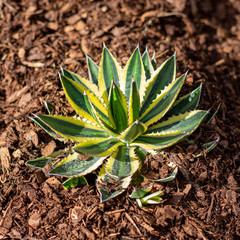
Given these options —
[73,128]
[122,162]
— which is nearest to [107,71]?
[73,128]

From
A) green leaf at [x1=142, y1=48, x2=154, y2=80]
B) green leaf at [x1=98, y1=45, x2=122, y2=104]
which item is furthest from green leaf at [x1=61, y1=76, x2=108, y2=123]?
green leaf at [x1=142, y1=48, x2=154, y2=80]

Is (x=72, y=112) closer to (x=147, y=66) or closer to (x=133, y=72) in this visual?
(x=133, y=72)

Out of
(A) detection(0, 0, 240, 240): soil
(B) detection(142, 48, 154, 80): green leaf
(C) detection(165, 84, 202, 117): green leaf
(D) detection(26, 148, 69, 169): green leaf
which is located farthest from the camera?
(B) detection(142, 48, 154, 80): green leaf

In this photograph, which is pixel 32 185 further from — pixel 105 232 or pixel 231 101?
pixel 231 101

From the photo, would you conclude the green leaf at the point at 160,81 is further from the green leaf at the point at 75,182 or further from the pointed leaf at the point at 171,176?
the green leaf at the point at 75,182

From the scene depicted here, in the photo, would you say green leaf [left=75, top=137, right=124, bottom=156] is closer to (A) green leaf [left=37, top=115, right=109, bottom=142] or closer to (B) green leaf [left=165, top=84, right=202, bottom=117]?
(A) green leaf [left=37, top=115, right=109, bottom=142]

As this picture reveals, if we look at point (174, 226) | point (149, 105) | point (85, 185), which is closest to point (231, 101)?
point (149, 105)

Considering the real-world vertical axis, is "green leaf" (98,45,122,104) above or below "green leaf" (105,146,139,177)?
above
